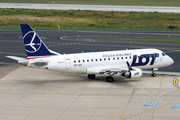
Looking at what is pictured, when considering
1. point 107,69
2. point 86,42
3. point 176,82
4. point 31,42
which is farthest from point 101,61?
point 86,42

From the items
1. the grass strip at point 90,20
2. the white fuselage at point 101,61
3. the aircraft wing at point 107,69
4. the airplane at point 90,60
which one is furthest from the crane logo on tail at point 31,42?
the grass strip at point 90,20

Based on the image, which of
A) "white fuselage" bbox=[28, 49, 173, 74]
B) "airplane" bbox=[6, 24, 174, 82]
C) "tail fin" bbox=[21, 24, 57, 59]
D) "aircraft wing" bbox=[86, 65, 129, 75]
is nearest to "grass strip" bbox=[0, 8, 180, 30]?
"white fuselage" bbox=[28, 49, 173, 74]

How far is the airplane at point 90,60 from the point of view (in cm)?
4106

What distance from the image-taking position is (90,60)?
43.5 metres

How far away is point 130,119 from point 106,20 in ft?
293

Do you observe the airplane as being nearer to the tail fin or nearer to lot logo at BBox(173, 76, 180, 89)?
the tail fin

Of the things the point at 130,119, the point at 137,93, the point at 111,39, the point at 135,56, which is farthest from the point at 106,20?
the point at 130,119

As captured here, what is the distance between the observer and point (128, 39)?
3135 inches

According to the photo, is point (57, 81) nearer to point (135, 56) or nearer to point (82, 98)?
point (82, 98)

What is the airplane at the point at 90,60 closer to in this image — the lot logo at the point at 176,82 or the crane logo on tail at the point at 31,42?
the crane logo on tail at the point at 31,42

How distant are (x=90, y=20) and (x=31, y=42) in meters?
77.9

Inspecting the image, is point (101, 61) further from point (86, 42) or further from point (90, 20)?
point (90, 20)

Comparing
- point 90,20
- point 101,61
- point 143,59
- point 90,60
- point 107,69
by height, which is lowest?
point 90,20

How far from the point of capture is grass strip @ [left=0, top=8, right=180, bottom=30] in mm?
102250
